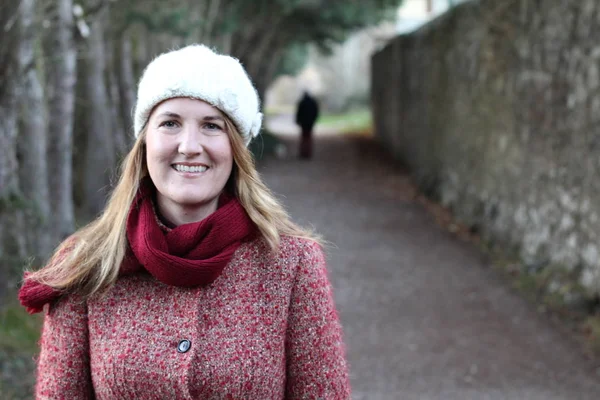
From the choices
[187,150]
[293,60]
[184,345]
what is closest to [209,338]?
[184,345]

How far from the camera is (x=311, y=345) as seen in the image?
201 centimetres

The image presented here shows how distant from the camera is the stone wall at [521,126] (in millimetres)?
6637

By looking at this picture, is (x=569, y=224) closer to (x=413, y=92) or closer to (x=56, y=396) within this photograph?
(x=56, y=396)

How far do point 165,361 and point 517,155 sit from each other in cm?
731

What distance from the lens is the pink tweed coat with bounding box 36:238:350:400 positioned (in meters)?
1.92

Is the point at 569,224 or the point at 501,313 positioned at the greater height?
the point at 569,224

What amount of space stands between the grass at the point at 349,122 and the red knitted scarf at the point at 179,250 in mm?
23843

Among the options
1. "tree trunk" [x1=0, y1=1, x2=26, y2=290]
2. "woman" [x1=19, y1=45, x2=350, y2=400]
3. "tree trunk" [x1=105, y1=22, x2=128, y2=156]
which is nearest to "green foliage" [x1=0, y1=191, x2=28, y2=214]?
"tree trunk" [x1=0, y1=1, x2=26, y2=290]

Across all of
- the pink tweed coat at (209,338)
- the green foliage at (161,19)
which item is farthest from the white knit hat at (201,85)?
the green foliage at (161,19)

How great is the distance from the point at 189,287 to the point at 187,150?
1.20ft

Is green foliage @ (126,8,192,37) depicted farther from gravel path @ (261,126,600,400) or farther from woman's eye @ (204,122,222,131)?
woman's eye @ (204,122,222,131)

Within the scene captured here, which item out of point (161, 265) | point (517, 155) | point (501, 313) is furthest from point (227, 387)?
point (517, 155)

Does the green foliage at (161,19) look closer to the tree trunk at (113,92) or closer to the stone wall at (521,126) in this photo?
the tree trunk at (113,92)

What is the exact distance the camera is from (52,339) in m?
1.97
